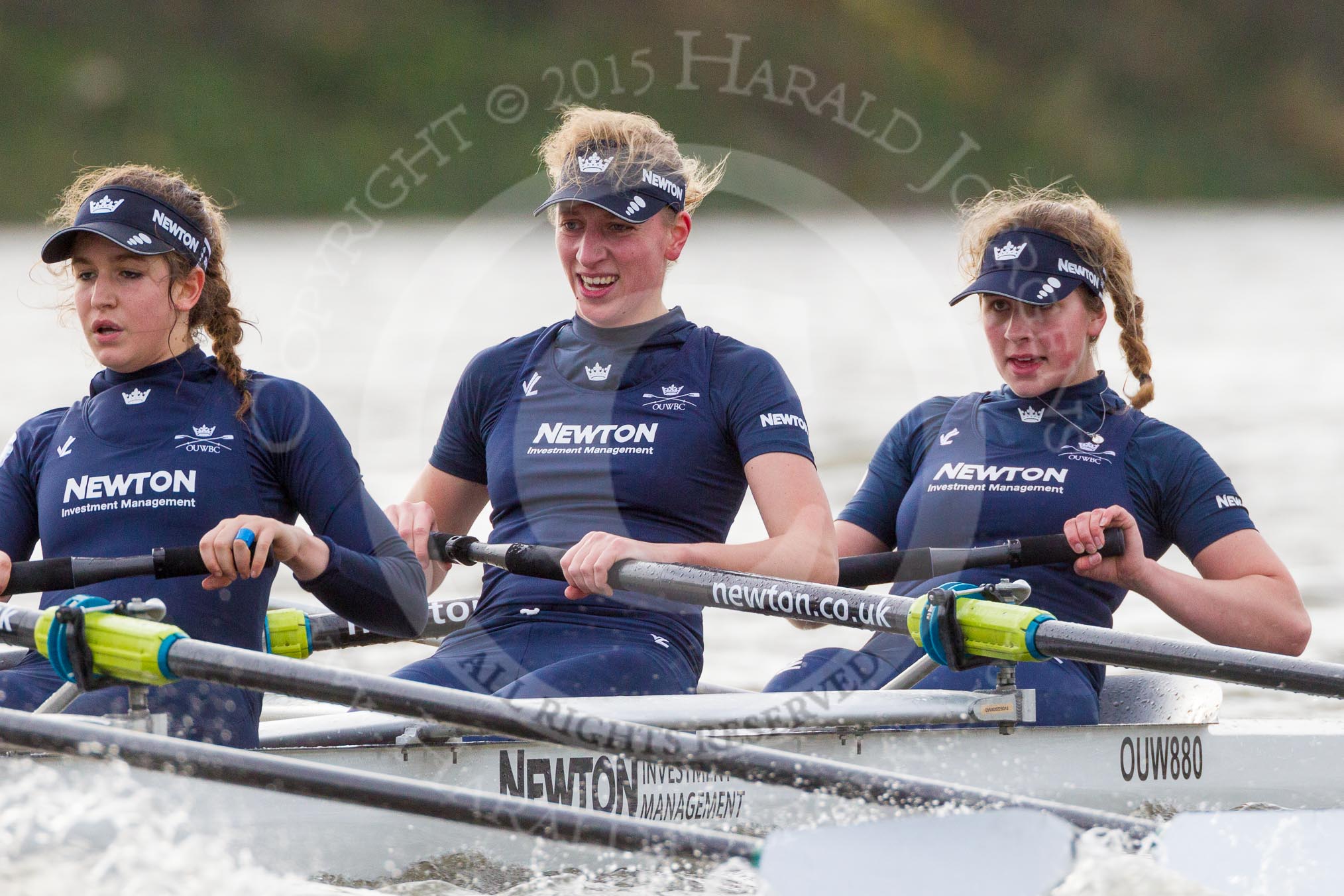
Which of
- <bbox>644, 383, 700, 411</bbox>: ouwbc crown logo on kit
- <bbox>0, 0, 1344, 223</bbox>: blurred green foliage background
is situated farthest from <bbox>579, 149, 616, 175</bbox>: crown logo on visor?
<bbox>0, 0, 1344, 223</bbox>: blurred green foliage background

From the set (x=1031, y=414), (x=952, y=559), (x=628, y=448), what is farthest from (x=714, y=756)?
(x=1031, y=414)

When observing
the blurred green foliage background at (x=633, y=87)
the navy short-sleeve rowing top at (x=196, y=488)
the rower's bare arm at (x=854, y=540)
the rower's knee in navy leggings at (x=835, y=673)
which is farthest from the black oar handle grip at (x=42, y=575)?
the blurred green foliage background at (x=633, y=87)

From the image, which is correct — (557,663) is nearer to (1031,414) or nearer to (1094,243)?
(1031,414)

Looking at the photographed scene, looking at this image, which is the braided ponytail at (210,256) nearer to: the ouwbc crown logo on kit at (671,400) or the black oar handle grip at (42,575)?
the black oar handle grip at (42,575)

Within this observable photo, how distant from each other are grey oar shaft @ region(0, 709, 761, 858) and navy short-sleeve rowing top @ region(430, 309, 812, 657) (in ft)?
2.89

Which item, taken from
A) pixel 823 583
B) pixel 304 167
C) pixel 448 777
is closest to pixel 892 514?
pixel 823 583

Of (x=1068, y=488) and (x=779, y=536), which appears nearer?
(x=779, y=536)

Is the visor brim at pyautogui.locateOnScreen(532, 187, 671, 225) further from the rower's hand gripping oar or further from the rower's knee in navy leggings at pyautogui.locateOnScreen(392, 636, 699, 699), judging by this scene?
the rower's knee in navy leggings at pyautogui.locateOnScreen(392, 636, 699, 699)

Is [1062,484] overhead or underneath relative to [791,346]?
underneath

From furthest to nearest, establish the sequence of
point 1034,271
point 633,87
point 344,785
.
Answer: point 633,87 → point 1034,271 → point 344,785

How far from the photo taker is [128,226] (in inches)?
136

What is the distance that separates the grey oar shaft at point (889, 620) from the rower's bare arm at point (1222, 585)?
356mm

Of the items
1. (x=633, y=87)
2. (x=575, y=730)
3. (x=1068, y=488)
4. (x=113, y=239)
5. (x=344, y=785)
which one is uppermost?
(x=633, y=87)

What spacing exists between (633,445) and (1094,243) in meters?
1.35
